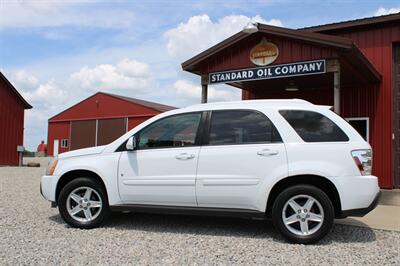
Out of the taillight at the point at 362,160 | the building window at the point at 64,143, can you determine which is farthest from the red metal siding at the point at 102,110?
the taillight at the point at 362,160

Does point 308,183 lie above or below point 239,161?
below

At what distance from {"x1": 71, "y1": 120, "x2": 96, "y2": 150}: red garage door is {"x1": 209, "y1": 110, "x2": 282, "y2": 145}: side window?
2922 centimetres

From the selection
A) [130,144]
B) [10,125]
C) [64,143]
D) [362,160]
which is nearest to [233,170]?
[130,144]

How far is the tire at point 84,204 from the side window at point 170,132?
0.93 m

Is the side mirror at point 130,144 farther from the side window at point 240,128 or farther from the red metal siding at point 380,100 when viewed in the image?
the red metal siding at point 380,100

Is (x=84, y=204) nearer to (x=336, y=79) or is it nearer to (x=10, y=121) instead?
(x=336, y=79)

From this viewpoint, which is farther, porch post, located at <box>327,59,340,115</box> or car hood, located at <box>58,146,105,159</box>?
porch post, located at <box>327,59,340,115</box>

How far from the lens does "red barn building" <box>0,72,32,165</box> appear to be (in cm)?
2159

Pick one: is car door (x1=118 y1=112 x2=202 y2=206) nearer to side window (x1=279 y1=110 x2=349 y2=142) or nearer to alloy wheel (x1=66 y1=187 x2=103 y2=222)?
alloy wheel (x1=66 y1=187 x2=103 y2=222)

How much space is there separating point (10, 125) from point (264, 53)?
1717 cm

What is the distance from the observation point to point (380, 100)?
10.7 metres

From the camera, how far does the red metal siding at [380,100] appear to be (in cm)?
1059

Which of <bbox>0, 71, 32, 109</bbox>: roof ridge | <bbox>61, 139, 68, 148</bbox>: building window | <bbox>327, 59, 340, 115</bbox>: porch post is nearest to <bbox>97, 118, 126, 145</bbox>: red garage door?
<bbox>61, 139, 68, 148</bbox>: building window

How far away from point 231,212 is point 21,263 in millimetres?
2568
